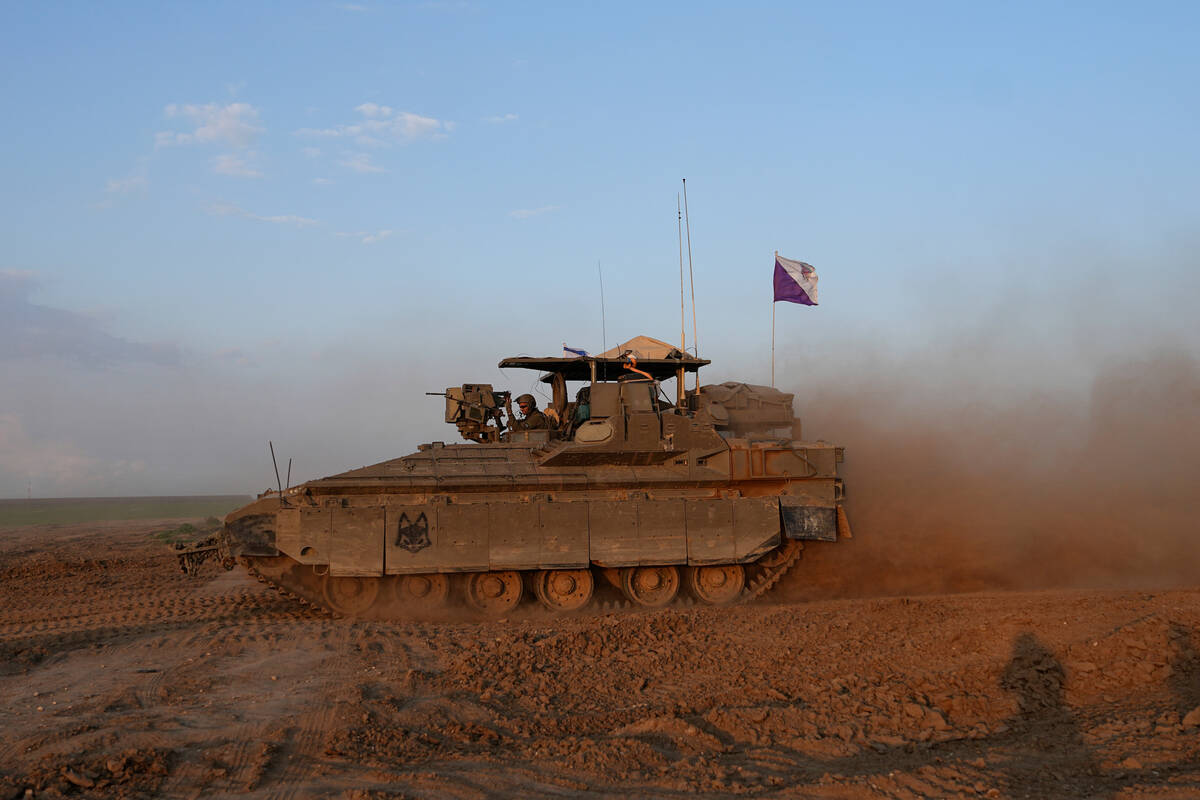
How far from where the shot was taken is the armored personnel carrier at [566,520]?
A: 39.1 feet

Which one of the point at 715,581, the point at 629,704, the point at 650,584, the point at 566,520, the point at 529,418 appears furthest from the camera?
the point at 529,418

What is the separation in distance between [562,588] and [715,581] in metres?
2.35

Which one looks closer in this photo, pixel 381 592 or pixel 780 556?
pixel 381 592

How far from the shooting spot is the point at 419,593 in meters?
12.4

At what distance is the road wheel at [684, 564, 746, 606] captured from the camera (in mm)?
13000

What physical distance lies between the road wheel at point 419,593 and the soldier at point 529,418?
3.26 metres

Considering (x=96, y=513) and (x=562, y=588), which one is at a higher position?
(x=562, y=588)

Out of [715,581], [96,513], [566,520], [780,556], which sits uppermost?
[566,520]

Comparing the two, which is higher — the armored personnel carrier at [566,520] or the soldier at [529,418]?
the soldier at [529,418]

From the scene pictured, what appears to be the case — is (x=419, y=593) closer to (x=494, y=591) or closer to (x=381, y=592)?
(x=381, y=592)

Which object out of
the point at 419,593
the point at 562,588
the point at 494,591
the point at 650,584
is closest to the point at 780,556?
the point at 650,584

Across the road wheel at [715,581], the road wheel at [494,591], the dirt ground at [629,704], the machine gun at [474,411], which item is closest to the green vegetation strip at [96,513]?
the machine gun at [474,411]

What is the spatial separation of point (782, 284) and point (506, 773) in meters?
13.1

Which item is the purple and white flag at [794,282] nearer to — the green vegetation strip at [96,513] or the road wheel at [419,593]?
the road wheel at [419,593]
